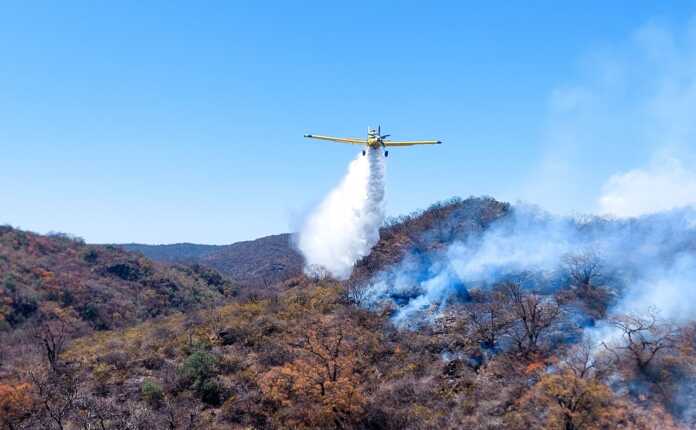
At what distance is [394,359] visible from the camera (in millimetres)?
47719

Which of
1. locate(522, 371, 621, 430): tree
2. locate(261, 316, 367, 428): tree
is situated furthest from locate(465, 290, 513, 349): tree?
locate(522, 371, 621, 430): tree

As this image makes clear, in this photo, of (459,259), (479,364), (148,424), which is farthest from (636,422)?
(148,424)

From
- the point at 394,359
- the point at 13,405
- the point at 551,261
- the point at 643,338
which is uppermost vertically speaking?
the point at 551,261

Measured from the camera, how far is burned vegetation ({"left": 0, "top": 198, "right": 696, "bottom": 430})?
3747 cm

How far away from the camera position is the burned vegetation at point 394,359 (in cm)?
3747

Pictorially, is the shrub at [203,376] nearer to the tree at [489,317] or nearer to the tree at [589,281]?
the tree at [489,317]

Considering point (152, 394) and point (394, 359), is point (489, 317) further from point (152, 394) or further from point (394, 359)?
point (152, 394)

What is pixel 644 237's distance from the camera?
5956 cm

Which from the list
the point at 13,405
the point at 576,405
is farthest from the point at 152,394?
the point at 576,405

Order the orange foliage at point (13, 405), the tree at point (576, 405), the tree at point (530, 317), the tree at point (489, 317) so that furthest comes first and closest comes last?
the tree at point (489, 317)
the tree at point (530, 317)
the orange foliage at point (13, 405)
the tree at point (576, 405)

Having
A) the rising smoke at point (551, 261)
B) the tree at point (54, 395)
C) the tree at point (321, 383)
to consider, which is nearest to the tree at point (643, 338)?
the rising smoke at point (551, 261)

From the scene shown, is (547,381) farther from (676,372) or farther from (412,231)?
(412,231)

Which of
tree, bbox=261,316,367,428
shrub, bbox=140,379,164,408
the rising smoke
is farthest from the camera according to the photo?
the rising smoke

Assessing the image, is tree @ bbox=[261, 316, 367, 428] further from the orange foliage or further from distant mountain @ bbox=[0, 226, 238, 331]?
distant mountain @ bbox=[0, 226, 238, 331]
